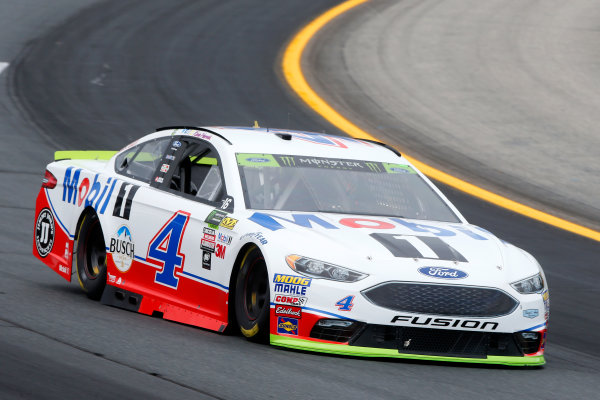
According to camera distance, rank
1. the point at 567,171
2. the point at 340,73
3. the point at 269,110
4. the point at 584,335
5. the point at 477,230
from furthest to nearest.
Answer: the point at 340,73, the point at 269,110, the point at 567,171, the point at 584,335, the point at 477,230

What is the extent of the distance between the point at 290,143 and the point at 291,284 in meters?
1.83

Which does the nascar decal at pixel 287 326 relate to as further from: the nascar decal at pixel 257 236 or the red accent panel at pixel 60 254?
the red accent panel at pixel 60 254

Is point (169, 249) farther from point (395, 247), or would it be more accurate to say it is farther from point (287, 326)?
point (395, 247)

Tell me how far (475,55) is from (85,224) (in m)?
14.9

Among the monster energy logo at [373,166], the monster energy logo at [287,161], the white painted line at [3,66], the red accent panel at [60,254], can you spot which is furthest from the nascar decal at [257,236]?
the white painted line at [3,66]

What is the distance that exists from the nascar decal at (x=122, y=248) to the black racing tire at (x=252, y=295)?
4.79 feet

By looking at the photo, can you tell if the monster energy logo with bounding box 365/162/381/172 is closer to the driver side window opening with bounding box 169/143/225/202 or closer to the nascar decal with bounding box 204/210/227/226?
the driver side window opening with bounding box 169/143/225/202

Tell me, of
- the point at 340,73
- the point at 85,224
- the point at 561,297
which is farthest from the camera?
the point at 340,73

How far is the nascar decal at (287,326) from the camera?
711 centimetres

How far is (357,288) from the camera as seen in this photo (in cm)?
699

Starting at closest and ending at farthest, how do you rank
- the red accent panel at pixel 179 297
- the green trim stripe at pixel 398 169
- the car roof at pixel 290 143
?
the red accent panel at pixel 179 297 < the car roof at pixel 290 143 < the green trim stripe at pixel 398 169

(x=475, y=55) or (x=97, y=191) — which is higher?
(x=475, y=55)

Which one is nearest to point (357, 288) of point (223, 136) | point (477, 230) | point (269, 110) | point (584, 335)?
point (477, 230)

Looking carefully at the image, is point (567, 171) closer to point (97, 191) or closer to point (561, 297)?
point (561, 297)
